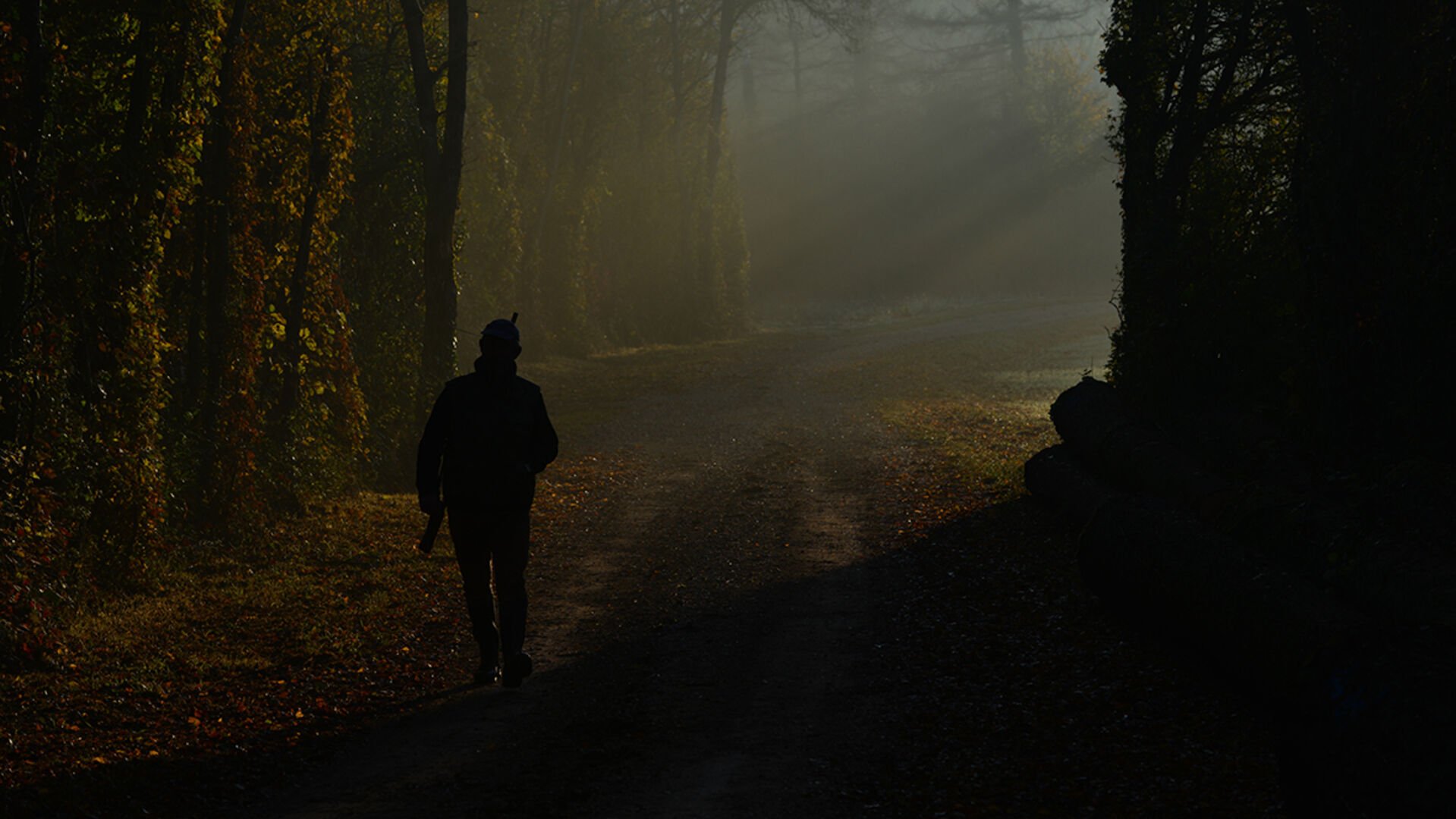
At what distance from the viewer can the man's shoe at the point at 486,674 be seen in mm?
9000

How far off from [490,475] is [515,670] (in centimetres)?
132

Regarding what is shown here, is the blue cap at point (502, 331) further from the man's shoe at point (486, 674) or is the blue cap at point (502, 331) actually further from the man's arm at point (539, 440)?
the man's shoe at point (486, 674)

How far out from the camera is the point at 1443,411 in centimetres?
948

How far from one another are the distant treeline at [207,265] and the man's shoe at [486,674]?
304 cm

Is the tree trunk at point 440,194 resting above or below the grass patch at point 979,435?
above

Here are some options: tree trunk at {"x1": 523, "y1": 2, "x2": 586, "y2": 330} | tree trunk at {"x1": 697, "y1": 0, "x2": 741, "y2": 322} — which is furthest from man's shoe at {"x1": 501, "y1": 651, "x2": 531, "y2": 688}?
tree trunk at {"x1": 697, "y1": 0, "x2": 741, "y2": 322}

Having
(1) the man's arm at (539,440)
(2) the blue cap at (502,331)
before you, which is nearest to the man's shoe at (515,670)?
(1) the man's arm at (539,440)

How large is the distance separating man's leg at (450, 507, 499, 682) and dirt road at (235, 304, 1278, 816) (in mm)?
409

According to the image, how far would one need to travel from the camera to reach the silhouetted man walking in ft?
28.7

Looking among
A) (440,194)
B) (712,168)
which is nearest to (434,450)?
(440,194)

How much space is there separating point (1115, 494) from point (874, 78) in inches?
3011

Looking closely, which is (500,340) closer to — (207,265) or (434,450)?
(434,450)

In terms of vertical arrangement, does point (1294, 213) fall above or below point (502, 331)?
above

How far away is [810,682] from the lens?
8.70m
